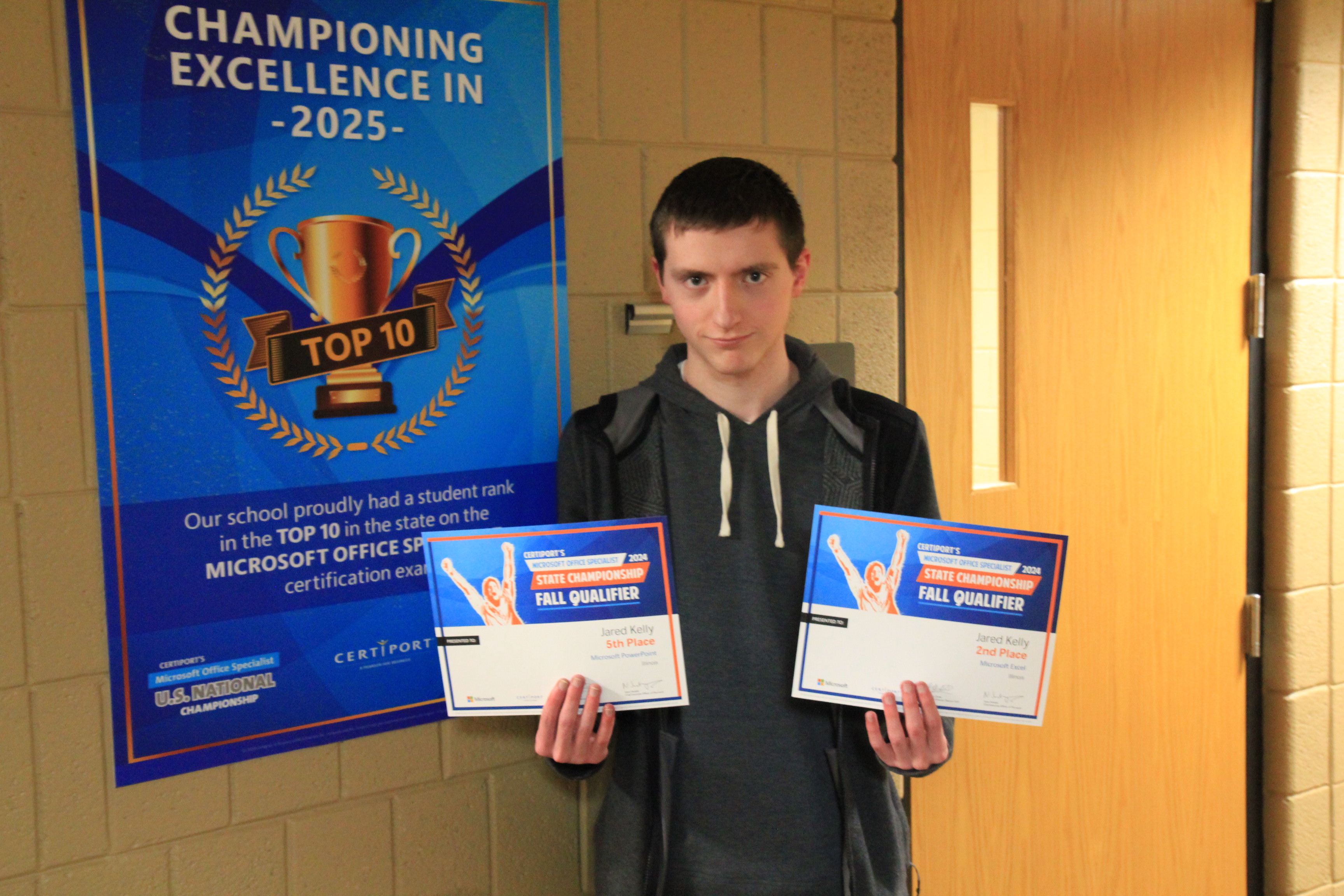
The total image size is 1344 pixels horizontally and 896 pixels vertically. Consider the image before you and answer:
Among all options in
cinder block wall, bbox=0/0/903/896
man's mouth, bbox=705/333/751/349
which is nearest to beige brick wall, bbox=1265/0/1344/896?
cinder block wall, bbox=0/0/903/896

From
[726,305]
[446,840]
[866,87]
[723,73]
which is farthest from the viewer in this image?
[866,87]

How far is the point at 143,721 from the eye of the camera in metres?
1.33

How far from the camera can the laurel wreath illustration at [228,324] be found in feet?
4.45

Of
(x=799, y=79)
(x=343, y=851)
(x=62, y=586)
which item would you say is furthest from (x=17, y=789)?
(x=799, y=79)

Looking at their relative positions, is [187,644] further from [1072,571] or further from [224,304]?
[1072,571]

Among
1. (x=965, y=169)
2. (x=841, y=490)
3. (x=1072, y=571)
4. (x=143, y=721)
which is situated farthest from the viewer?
(x=1072, y=571)

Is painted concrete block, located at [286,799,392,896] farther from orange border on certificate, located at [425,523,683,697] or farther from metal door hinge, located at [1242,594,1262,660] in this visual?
metal door hinge, located at [1242,594,1262,660]

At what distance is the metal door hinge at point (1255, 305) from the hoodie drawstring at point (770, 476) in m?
1.62

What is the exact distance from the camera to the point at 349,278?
4.74ft

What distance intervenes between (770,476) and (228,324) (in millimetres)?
786

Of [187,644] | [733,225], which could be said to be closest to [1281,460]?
[733,225]

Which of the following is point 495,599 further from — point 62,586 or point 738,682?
point 62,586

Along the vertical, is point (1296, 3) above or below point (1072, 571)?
above

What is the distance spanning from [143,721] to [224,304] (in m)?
0.57
